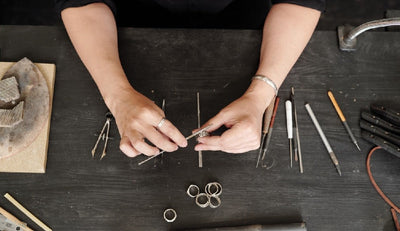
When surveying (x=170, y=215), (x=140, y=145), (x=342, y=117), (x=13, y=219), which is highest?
(x=342, y=117)

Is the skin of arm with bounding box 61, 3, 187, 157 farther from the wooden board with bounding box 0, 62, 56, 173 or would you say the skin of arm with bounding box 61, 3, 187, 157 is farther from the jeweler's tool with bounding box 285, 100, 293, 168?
the jeweler's tool with bounding box 285, 100, 293, 168

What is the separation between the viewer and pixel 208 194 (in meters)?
0.95

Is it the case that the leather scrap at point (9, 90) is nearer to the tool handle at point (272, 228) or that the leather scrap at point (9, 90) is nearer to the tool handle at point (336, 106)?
the tool handle at point (272, 228)

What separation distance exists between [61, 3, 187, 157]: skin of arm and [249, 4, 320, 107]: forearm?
1.13ft

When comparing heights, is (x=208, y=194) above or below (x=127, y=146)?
below

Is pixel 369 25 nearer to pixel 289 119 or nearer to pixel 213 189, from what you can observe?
pixel 289 119

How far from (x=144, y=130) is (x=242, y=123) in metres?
0.30

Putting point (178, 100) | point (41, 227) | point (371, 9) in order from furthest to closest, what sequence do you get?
point (371, 9) → point (178, 100) → point (41, 227)

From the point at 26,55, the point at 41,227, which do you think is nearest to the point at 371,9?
the point at 26,55

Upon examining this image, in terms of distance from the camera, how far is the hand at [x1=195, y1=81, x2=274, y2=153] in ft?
2.89

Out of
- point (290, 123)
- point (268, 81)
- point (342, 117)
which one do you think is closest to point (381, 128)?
point (342, 117)

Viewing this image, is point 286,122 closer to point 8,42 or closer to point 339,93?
point 339,93

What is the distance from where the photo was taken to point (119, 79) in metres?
0.95

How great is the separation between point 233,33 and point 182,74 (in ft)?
0.81
